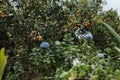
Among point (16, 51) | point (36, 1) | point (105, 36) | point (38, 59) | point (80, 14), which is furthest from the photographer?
point (105, 36)

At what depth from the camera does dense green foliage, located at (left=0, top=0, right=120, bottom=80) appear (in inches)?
237

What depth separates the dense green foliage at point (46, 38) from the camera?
6008 mm

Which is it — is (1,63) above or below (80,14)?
above

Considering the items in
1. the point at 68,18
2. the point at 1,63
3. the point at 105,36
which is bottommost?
the point at 105,36

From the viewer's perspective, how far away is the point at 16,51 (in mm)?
6723

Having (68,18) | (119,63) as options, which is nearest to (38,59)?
(119,63)

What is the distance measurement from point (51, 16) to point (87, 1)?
3.68 feet

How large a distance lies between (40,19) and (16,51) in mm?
691

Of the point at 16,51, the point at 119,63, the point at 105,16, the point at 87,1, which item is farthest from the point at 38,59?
the point at 105,16

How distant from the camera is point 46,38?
22.6 feet

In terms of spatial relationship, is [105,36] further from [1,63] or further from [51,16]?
[1,63]

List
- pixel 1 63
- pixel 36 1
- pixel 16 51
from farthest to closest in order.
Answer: pixel 36 1, pixel 16 51, pixel 1 63

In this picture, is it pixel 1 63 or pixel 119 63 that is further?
pixel 119 63

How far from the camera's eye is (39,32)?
674 centimetres
